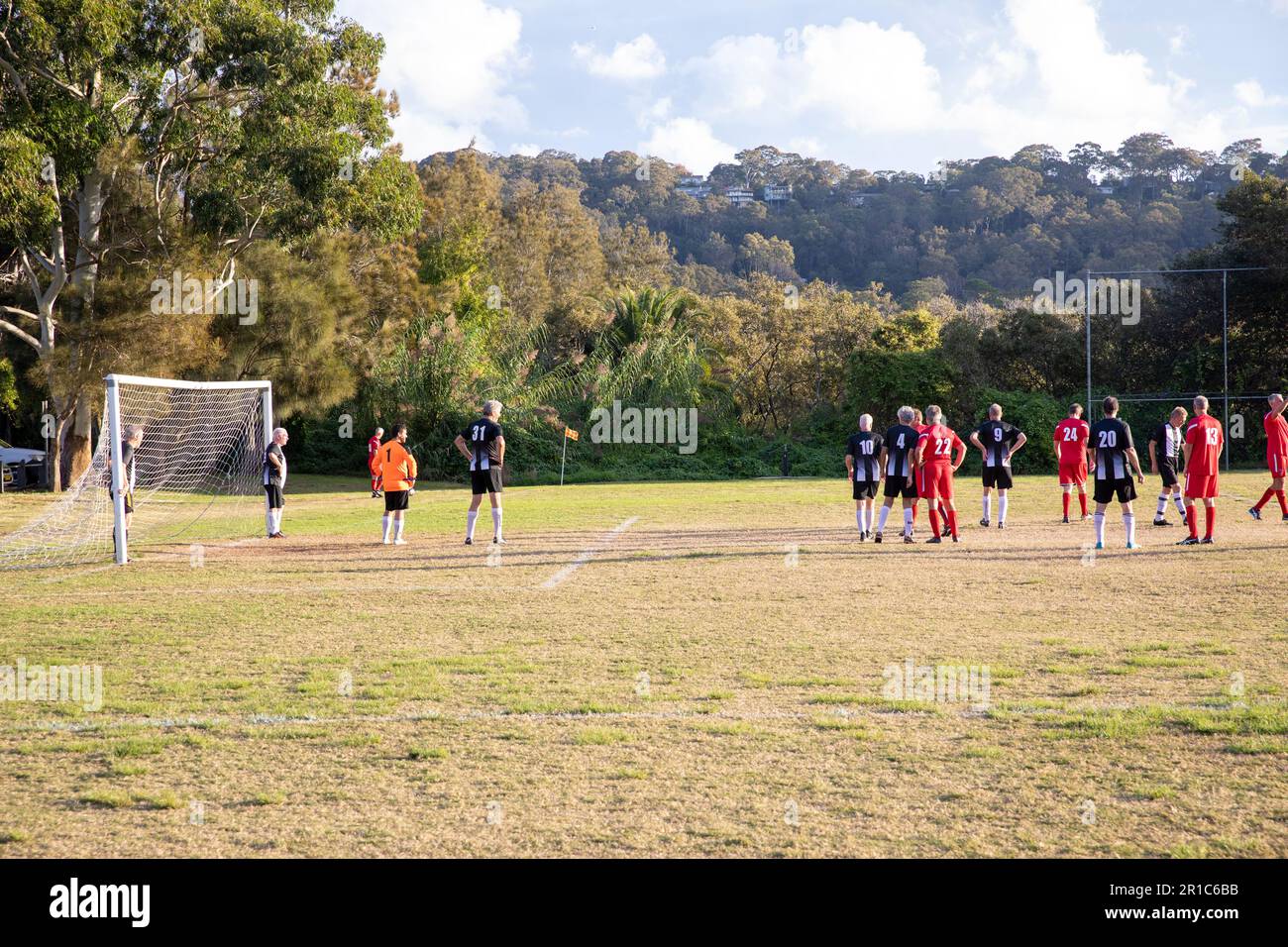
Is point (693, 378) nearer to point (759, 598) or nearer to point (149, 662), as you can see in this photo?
point (759, 598)

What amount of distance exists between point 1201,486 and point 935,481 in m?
3.53

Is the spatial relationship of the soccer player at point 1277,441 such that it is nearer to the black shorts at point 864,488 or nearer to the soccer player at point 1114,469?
the soccer player at point 1114,469

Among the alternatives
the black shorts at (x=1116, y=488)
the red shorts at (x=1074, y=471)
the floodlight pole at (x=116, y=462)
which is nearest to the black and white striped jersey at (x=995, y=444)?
the red shorts at (x=1074, y=471)

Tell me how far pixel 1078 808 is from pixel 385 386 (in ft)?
117

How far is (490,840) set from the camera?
4.95 meters

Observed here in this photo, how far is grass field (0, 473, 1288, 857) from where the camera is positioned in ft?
16.7

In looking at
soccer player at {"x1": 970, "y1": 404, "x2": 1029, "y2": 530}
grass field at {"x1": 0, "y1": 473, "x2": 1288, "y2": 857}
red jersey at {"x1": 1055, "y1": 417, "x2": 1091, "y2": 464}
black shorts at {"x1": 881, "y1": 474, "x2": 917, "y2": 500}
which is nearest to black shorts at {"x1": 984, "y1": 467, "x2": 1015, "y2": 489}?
soccer player at {"x1": 970, "y1": 404, "x2": 1029, "y2": 530}

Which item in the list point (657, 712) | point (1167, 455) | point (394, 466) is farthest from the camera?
point (1167, 455)

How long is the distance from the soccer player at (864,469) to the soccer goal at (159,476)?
33.5 ft

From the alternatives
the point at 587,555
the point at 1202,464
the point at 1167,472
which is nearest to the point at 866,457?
the point at 587,555

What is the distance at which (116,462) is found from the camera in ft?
51.6

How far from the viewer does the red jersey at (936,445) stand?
16.1m

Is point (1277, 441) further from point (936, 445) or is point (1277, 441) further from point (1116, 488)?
point (936, 445)
